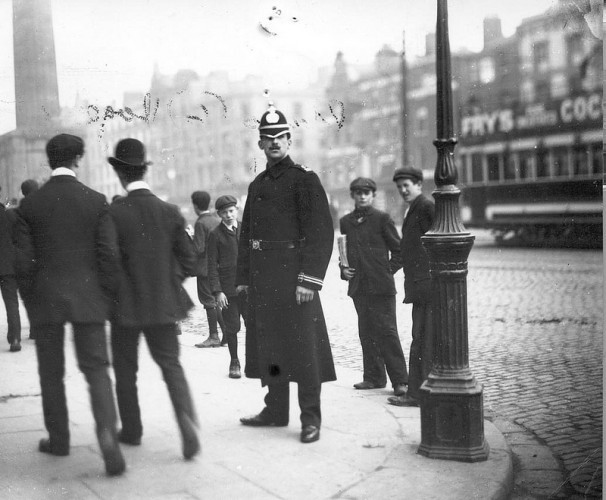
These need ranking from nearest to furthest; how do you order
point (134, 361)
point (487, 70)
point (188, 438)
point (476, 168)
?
point (134, 361) < point (188, 438) < point (487, 70) < point (476, 168)

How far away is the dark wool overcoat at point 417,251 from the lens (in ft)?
14.5

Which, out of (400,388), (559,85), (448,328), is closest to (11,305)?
(448,328)

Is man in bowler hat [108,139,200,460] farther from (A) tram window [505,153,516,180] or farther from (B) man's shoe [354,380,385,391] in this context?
(A) tram window [505,153,516,180]

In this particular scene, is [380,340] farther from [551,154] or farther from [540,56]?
[540,56]

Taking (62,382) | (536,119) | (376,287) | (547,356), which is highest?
(536,119)

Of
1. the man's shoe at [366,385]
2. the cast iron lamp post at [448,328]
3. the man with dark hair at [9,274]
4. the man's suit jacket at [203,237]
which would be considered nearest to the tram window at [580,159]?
the cast iron lamp post at [448,328]

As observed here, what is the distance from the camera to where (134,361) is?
284 centimetres

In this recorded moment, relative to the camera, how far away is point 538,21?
13.0 ft

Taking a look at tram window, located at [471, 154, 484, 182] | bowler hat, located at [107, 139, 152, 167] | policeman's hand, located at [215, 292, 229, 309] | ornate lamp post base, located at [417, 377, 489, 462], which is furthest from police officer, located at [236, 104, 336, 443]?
tram window, located at [471, 154, 484, 182]

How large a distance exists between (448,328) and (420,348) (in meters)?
0.80

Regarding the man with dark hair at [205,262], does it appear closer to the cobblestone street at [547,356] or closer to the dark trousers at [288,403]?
the cobblestone street at [547,356]

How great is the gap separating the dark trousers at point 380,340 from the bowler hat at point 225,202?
1340 millimetres

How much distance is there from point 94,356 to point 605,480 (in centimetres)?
241

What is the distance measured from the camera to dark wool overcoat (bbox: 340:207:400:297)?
15.2 ft
